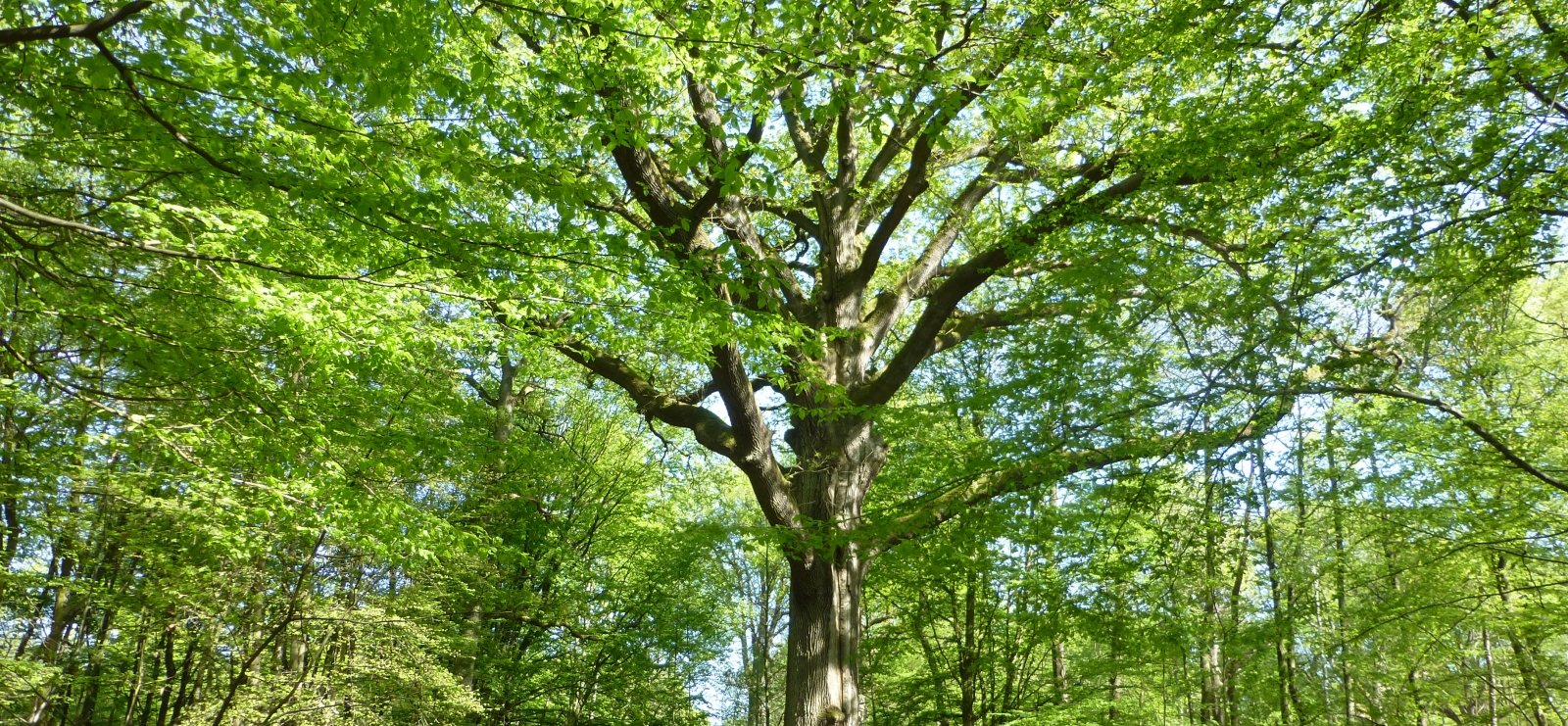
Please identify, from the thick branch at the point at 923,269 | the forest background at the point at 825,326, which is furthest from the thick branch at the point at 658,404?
the thick branch at the point at 923,269

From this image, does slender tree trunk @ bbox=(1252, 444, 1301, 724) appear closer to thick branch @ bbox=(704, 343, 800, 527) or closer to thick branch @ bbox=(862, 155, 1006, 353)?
thick branch @ bbox=(862, 155, 1006, 353)

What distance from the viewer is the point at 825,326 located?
555cm

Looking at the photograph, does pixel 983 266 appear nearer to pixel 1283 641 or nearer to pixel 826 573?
pixel 826 573

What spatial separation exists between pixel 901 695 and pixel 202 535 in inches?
280

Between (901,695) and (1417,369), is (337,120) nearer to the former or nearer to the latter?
(1417,369)

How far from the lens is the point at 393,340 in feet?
17.1

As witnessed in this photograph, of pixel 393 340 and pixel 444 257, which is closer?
pixel 444 257

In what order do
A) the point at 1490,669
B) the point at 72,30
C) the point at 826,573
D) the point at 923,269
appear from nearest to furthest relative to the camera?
the point at 72,30
the point at 826,573
the point at 923,269
the point at 1490,669

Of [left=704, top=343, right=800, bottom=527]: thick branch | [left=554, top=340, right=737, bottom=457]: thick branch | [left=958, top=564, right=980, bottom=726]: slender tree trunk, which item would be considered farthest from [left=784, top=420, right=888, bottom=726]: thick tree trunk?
[left=958, top=564, right=980, bottom=726]: slender tree trunk

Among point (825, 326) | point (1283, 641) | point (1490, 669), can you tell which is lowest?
point (1490, 669)

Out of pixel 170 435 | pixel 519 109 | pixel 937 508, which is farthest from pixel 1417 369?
pixel 170 435

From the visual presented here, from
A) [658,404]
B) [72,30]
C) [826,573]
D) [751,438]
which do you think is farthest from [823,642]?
[72,30]

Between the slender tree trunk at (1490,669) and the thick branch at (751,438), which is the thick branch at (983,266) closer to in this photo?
the thick branch at (751,438)

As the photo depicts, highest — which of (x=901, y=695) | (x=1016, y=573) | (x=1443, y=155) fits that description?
(x=1443, y=155)
